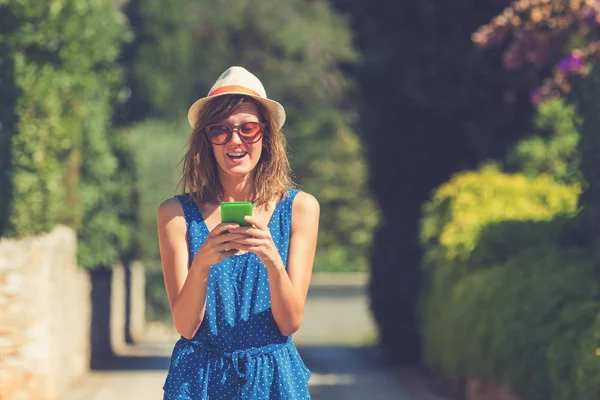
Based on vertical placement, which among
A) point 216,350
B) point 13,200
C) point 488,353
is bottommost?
point 216,350

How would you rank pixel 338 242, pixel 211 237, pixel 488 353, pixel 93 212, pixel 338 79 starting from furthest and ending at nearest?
pixel 338 79 < pixel 338 242 < pixel 93 212 < pixel 488 353 < pixel 211 237

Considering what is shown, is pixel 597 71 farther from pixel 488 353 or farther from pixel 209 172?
pixel 209 172

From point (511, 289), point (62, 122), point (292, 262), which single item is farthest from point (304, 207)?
point (62, 122)

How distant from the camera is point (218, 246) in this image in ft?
11.5

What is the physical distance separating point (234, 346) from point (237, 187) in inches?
19.5

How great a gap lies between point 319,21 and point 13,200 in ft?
145

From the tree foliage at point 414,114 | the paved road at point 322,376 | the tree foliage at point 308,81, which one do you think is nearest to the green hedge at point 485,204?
the paved road at point 322,376

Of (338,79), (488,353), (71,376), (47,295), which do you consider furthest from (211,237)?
(338,79)

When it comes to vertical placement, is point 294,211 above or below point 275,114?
below

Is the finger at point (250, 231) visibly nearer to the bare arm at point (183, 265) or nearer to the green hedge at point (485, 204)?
the bare arm at point (183, 265)

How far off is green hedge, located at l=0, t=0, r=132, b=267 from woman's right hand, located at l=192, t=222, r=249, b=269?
27.4ft

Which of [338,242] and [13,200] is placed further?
[338,242]

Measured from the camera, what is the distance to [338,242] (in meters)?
48.7

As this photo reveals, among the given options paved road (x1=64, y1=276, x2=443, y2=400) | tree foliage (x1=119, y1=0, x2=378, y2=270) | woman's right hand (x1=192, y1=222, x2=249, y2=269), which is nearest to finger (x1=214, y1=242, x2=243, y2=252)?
woman's right hand (x1=192, y1=222, x2=249, y2=269)
